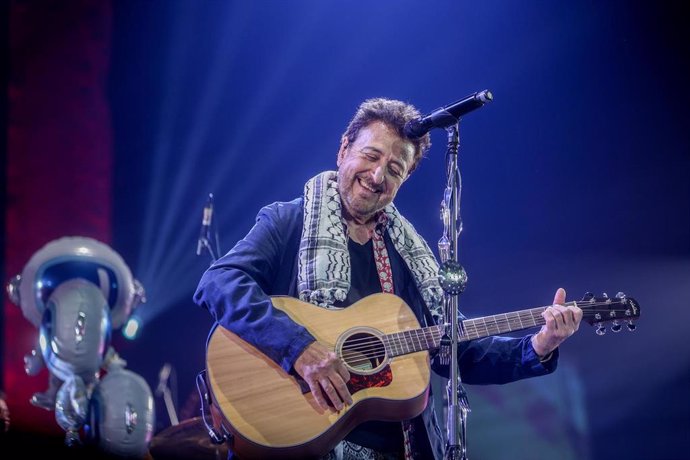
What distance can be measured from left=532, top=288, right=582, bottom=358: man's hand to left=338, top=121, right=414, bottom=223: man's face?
106 cm

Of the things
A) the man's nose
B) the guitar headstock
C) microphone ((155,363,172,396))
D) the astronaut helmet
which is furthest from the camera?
microphone ((155,363,172,396))

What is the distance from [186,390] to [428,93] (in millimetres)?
3832

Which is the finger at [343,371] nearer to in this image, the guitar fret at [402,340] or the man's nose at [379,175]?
the guitar fret at [402,340]

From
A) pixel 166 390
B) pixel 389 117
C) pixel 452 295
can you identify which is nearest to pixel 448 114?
pixel 452 295

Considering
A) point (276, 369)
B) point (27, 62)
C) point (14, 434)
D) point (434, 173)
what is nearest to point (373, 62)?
point (434, 173)

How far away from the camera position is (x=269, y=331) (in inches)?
101

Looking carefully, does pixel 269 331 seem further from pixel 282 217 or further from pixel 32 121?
pixel 32 121

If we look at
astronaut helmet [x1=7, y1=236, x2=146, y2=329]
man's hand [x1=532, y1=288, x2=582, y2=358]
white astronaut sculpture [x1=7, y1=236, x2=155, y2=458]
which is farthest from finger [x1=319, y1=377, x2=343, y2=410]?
astronaut helmet [x1=7, y1=236, x2=146, y2=329]

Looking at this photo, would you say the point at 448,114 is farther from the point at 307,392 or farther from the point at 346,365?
the point at 307,392

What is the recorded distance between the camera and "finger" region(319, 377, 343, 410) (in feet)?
8.18

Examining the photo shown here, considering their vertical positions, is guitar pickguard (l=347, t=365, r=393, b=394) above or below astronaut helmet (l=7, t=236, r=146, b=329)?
below

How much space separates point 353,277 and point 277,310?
64 cm

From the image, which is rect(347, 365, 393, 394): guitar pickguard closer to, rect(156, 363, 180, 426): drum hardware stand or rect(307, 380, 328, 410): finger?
rect(307, 380, 328, 410): finger

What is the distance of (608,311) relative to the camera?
3.12 metres
